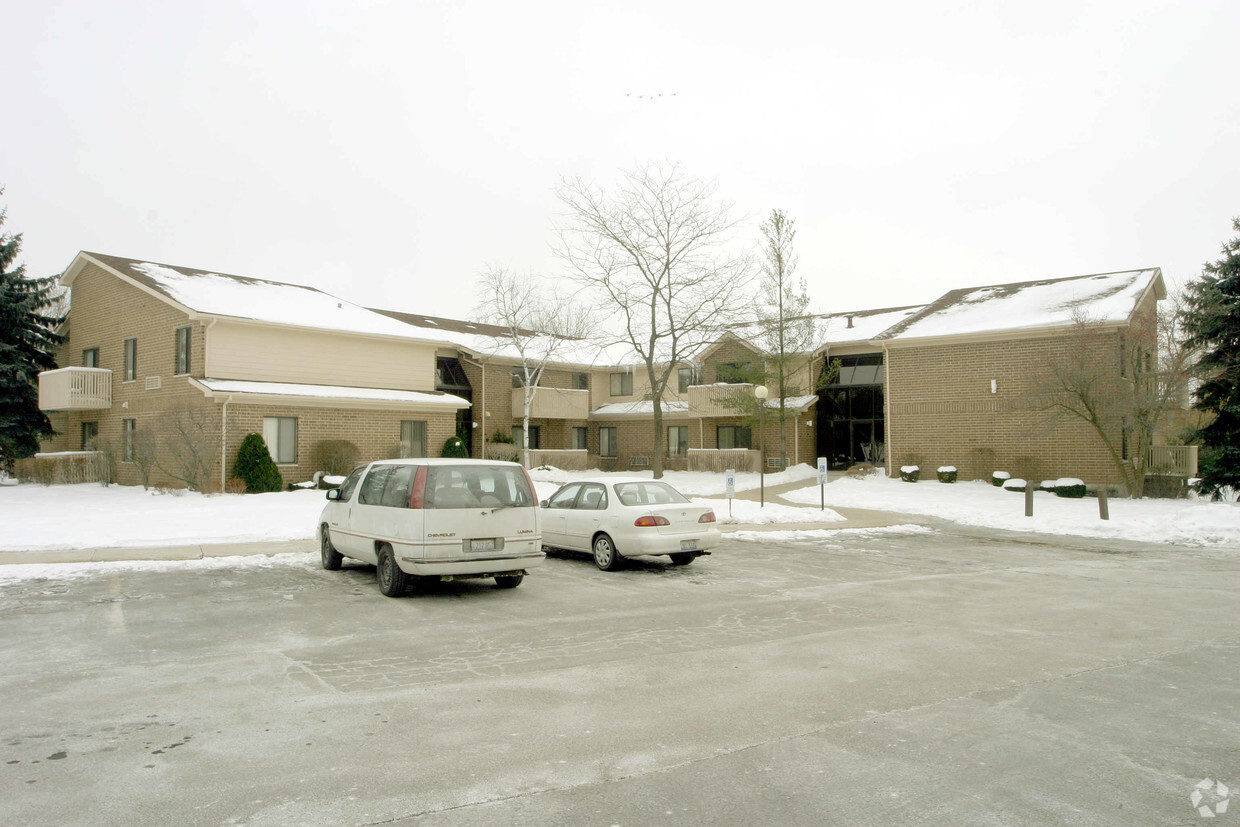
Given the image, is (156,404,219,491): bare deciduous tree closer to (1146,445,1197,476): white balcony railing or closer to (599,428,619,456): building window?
(599,428,619,456): building window

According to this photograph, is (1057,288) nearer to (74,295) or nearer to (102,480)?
(102,480)

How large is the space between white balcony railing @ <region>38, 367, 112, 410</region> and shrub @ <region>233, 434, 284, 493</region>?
8.23m

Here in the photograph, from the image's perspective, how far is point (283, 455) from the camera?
88.8 feet

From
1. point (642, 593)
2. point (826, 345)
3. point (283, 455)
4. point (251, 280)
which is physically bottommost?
point (642, 593)

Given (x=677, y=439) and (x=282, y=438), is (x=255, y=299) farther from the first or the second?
(x=677, y=439)

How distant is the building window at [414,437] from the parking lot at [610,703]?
19.4 metres

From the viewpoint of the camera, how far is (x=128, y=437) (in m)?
28.3

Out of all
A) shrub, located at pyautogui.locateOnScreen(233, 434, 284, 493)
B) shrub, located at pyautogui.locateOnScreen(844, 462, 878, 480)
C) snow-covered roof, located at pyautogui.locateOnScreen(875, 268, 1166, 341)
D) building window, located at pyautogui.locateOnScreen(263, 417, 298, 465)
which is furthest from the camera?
shrub, located at pyautogui.locateOnScreen(844, 462, 878, 480)

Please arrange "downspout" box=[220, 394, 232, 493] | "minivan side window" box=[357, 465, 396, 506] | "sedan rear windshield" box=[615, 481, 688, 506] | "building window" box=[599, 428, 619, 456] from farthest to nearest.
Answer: "building window" box=[599, 428, 619, 456] < "downspout" box=[220, 394, 232, 493] < "sedan rear windshield" box=[615, 481, 688, 506] < "minivan side window" box=[357, 465, 396, 506]

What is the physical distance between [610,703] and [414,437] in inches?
1035

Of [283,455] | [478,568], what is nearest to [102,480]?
[283,455]

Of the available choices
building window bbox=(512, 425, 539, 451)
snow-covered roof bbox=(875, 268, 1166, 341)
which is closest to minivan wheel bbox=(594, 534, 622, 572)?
snow-covered roof bbox=(875, 268, 1166, 341)

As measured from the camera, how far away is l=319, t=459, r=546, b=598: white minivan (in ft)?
32.9

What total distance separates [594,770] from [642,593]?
6281 millimetres
